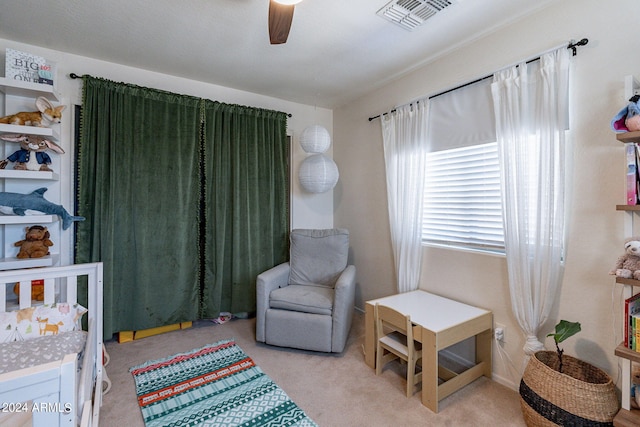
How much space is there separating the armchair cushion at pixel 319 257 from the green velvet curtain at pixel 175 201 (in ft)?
1.17

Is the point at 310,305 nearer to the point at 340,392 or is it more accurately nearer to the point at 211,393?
the point at 340,392

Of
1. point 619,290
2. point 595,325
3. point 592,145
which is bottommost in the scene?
point 595,325

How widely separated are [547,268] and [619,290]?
1.01 ft

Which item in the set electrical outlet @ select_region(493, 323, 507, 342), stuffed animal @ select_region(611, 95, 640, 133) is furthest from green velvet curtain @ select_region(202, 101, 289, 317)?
stuffed animal @ select_region(611, 95, 640, 133)

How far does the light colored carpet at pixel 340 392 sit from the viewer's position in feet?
5.56

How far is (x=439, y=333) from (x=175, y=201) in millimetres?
2435

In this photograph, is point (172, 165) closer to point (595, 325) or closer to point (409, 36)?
point (409, 36)

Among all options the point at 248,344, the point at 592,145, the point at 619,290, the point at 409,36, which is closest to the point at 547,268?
the point at 619,290

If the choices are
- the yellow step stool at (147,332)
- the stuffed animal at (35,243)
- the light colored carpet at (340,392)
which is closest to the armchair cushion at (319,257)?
the light colored carpet at (340,392)

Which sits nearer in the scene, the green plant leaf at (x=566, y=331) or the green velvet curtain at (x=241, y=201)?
the green plant leaf at (x=566, y=331)

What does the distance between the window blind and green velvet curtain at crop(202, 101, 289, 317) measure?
5.24 feet

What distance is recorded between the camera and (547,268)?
174 centimetres

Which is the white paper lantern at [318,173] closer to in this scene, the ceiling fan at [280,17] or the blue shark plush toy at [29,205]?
the ceiling fan at [280,17]

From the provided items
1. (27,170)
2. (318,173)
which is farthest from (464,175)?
(27,170)
